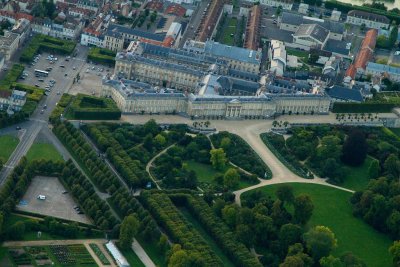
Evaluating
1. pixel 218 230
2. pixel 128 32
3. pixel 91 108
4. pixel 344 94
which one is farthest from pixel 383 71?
pixel 218 230

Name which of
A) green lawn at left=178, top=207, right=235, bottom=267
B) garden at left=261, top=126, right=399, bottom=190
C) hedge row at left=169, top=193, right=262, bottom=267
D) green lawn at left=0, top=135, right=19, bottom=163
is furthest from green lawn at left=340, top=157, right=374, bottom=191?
green lawn at left=0, top=135, right=19, bottom=163

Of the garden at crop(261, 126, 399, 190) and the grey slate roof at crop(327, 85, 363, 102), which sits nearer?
the garden at crop(261, 126, 399, 190)

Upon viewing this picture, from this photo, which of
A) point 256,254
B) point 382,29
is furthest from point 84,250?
point 382,29

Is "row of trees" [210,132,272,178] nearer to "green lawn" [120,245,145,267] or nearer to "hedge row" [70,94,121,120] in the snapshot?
"hedge row" [70,94,121,120]

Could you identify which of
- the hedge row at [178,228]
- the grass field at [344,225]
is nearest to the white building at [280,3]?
the grass field at [344,225]

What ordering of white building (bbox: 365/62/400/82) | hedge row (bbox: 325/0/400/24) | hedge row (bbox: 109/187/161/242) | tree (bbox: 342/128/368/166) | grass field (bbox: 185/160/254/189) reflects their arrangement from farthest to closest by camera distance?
hedge row (bbox: 325/0/400/24)
white building (bbox: 365/62/400/82)
tree (bbox: 342/128/368/166)
grass field (bbox: 185/160/254/189)
hedge row (bbox: 109/187/161/242)

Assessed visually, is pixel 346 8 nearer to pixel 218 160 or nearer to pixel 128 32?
pixel 128 32
